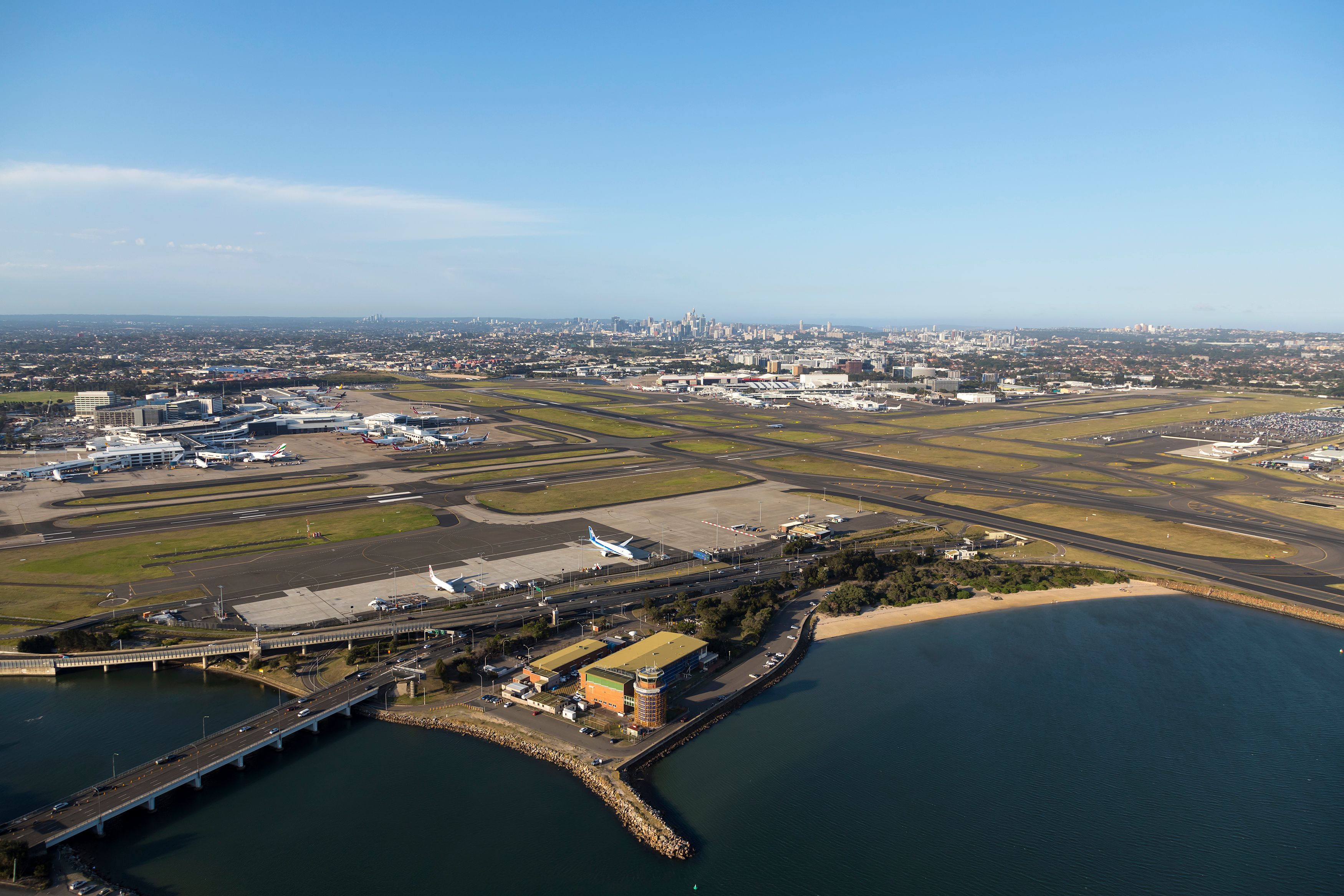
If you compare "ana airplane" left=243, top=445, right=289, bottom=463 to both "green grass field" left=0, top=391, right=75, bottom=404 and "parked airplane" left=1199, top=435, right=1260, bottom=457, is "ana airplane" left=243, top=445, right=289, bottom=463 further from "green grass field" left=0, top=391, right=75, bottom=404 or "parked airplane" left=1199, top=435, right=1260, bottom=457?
"parked airplane" left=1199, top=435, right=1260, bottom=457

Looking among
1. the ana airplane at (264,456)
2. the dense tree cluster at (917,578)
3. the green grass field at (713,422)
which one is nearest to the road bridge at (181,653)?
the dense tree cluster at (917,578)

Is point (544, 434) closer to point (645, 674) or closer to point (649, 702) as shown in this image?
point (645, 674)

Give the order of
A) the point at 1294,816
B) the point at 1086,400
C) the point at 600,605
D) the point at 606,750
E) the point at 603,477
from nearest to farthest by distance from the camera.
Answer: the point at 1294,816
the point at 606,750
the point at 600,605
the point at 603,477
the point at 1086,400

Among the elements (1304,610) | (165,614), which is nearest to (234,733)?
(165,614)

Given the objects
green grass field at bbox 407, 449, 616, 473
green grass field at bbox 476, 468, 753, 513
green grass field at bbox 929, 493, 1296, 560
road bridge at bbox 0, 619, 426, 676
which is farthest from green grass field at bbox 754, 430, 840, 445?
road bridge at bbox 0, 619, 426, 676

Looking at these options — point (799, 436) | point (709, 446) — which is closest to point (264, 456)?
point (709, 446)

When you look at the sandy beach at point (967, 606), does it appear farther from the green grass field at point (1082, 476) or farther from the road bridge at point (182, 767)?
the green grass field at point (1082, 476)

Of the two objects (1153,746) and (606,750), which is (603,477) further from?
(1153,746)
